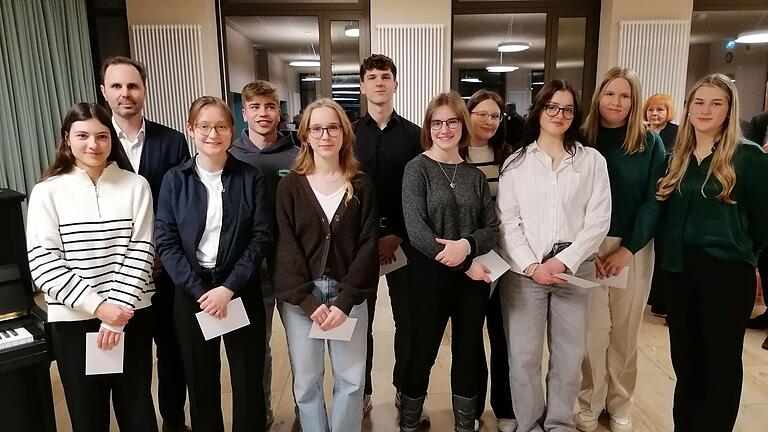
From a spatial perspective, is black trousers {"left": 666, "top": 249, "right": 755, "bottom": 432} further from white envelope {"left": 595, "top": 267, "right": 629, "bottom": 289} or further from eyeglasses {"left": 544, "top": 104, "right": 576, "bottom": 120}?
eyeglasses {"left": 544, "top": 104, "right": 576, "bottom": 120}

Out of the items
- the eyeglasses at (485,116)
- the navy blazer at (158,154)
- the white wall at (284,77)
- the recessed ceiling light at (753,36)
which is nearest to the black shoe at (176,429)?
the navy blazer at (158,154)

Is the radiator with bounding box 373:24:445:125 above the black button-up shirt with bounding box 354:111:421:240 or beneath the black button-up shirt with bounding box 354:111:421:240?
above

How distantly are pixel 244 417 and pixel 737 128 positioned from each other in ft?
6.74

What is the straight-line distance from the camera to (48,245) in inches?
62.8

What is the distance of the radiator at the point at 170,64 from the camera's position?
498 centimetres

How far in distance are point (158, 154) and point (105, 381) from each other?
84 centimetres

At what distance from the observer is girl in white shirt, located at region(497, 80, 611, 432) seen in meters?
1.91

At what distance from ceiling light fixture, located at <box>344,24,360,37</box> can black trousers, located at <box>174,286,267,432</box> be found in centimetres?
439

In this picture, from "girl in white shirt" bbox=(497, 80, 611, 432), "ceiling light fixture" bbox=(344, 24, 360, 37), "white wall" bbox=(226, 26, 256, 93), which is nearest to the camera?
"girl in white shirt" bbox=(497, 80, 611, 432)

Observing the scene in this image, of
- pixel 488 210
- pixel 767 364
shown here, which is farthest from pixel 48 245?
pixel 767 364

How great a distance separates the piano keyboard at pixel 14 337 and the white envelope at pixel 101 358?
17cm

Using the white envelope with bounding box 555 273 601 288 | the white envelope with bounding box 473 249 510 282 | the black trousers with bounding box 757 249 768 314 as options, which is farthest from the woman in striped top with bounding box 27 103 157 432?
the black trousers with bounding box 757 249 768 314

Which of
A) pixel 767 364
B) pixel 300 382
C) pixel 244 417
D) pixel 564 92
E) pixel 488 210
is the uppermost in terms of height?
pixel 564 92

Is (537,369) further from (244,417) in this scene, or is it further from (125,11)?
(125,11)
